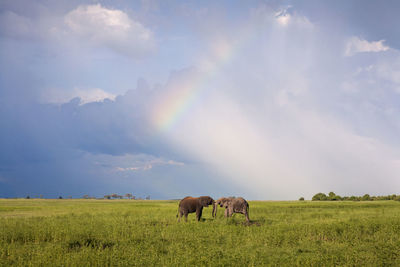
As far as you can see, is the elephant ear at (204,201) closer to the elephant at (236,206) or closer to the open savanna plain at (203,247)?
the elephant at (236,206)

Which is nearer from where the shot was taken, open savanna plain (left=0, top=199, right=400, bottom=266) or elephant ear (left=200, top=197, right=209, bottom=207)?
open savanna plain (left=0, top=199, right=400, bottom=266)

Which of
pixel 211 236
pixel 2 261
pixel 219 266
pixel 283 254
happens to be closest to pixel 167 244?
pixel 211 236

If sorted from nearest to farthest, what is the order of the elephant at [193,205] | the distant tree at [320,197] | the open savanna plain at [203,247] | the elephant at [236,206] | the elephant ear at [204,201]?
the open savanna plain at [203,247] < the elephant at [236,206] < the elephant at [193,205] < the elephant ear at [204,201] < the distant tree at [320,197]

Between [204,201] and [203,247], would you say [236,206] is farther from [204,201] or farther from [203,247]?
[203,247]

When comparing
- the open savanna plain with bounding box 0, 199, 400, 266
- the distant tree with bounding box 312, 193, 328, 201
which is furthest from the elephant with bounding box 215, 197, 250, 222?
the distant tree with bounding box 312, 193, 328, 201

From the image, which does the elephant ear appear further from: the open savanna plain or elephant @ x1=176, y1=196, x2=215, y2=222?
the open savanna plain

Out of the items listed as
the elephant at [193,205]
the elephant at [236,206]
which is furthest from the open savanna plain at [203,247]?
the elephant at [236,206]

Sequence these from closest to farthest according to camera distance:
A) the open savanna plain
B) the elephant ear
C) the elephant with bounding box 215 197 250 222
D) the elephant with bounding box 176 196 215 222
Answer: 1. the open savanna plain
2. the elephant with bounding box 215 197 250 222
3. the elephant with bounding box 176 196 215 222
4. the elephant ear

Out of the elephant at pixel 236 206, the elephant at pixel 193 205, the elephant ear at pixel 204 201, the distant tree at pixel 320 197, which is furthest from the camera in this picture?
the distant tree at pixel 320 197

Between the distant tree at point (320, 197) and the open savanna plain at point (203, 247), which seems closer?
the open savanna plain at point (203, 247)

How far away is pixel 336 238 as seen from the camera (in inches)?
621

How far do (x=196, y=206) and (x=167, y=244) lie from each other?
897 centimetres

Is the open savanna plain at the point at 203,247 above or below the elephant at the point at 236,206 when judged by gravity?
below

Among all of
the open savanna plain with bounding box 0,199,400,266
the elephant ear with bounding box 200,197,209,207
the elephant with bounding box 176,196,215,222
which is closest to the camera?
the open savanna plain with bounding box 0,199,400,266
